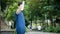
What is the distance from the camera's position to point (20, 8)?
3.50 metres

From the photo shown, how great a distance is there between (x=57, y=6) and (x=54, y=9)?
96 centimetres

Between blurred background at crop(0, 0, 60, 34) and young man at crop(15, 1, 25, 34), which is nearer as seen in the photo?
Result: young man at crop(15, 1, 25, 34)

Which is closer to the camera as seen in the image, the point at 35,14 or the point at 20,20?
the point at 20,20

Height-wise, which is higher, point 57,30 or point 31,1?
point 31,1

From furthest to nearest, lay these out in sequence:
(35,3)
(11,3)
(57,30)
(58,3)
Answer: (35,3), (11,3), (58,3), (57,30)

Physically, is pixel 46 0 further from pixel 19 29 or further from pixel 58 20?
pixel 19 29

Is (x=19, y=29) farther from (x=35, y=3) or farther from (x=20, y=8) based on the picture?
(x=35, y=3)

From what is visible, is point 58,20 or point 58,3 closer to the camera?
point 58,3

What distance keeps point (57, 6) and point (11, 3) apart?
20.0 ft

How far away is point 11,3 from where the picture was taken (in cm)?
2325

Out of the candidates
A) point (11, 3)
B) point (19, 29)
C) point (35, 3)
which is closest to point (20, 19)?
point (19, 29)

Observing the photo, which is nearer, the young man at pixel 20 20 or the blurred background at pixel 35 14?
the young man at pixel 20 20

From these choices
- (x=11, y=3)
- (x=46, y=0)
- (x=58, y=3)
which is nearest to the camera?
(x=58, y=3)

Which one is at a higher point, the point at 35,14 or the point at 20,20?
the point at 20,20
